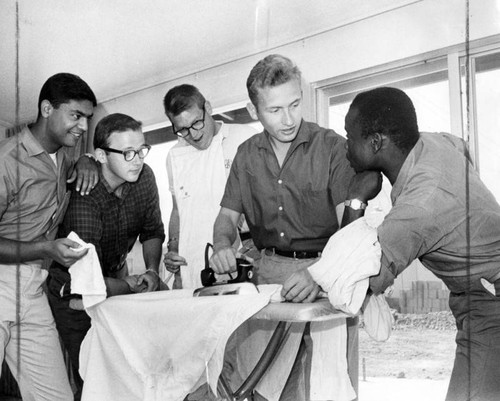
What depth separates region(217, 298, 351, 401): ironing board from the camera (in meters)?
1.16

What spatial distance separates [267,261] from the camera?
1.82 metres

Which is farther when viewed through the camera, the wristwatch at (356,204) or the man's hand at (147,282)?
the man's hand at (147,282)

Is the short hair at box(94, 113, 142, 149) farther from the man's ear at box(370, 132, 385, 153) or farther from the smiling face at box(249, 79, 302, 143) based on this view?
the man's ear at box(370, 132, 385, 153)

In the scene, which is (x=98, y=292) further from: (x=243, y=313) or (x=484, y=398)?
(x=484, y=398)

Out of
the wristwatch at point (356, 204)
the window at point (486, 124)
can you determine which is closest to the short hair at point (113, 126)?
the wristwatch at point (356, 204)

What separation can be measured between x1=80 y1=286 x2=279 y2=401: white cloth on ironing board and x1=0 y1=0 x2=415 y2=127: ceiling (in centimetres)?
119

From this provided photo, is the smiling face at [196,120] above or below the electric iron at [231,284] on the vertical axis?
above

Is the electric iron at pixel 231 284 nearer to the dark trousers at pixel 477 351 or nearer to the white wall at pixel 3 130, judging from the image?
the dark trousers at pixel 477 351

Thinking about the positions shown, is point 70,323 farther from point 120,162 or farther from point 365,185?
point 365,185

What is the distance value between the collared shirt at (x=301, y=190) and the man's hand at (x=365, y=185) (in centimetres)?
12

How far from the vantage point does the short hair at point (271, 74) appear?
1.76 meters

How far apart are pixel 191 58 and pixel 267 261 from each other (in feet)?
4.73

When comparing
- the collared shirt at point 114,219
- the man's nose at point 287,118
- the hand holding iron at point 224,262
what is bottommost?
the hand holding iron at point 224,262

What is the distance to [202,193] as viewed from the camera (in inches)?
97.3
